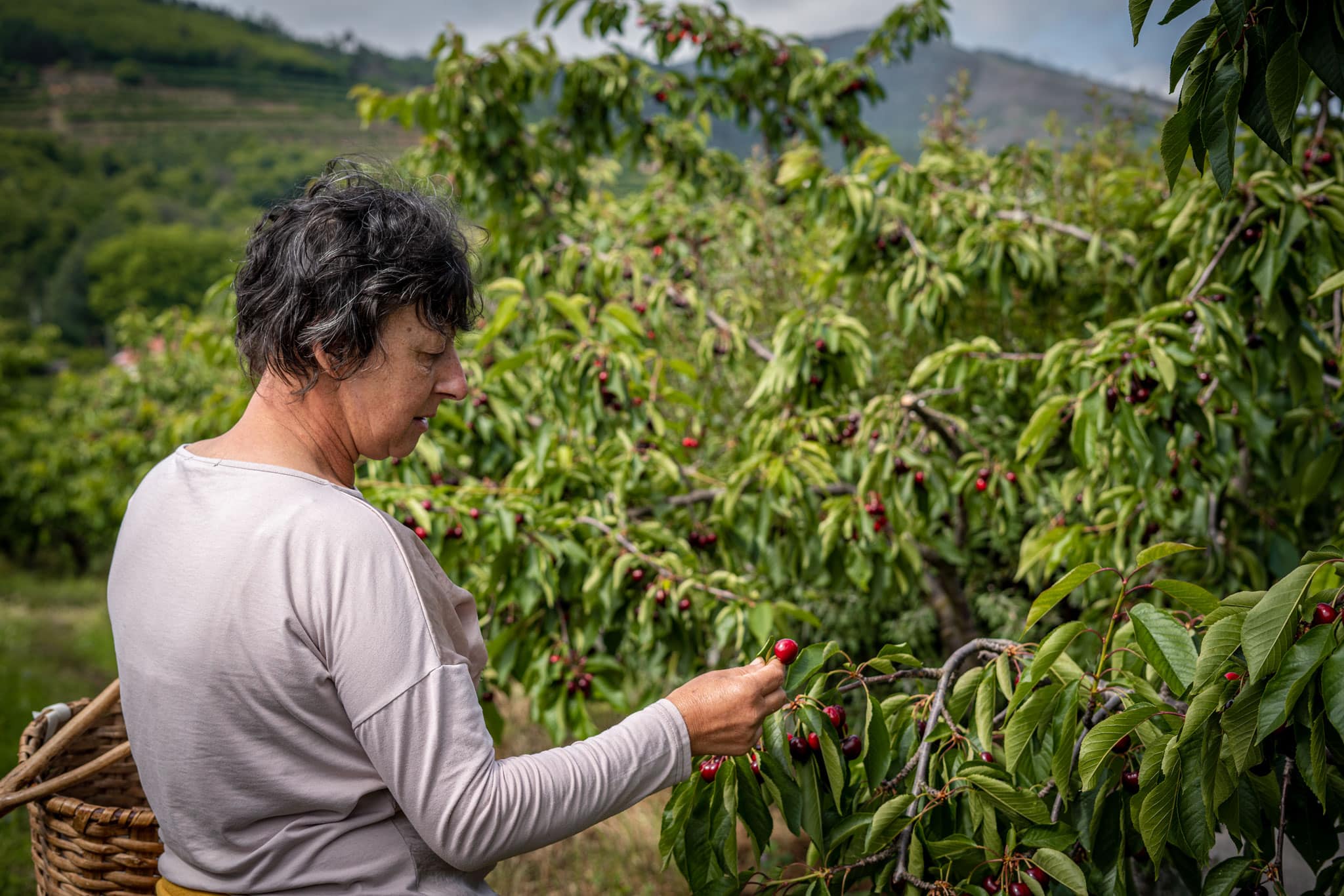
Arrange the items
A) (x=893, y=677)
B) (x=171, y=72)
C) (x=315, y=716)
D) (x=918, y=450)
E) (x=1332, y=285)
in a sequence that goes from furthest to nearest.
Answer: (x=171, y=72) < (x=918, y=450) < (x=1332, y=285) < (x=893, y=677) < (x=315, y=716)

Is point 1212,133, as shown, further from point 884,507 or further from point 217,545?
point 884,507

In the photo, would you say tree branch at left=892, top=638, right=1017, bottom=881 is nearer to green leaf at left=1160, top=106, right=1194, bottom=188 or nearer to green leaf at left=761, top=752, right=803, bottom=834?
green leaf at left=761, top=752, right=803, bottom=834

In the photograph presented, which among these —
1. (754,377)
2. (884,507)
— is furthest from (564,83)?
(884,507)

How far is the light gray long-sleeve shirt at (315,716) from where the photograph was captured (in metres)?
0.92

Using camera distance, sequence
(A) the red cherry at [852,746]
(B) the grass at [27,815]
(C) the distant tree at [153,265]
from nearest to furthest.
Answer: (A) the red cherry at [852,746] → (B) the grass at [27,815] → (C) the distant tree at [153,265]

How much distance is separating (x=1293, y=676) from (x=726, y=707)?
22.8 inches

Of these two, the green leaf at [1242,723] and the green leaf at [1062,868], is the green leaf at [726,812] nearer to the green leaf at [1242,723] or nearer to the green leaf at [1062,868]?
the green leaf at [1062,868]

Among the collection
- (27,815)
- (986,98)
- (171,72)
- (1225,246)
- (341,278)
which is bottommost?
(27,815)

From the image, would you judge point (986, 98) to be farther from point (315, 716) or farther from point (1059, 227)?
point (315, 716)

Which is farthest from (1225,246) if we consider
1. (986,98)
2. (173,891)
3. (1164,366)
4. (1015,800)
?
(986,98)

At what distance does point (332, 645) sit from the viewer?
0.92 metres

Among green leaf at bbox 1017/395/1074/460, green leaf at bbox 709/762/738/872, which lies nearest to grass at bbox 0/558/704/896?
green leaf at bbox 1017/395/1074/460

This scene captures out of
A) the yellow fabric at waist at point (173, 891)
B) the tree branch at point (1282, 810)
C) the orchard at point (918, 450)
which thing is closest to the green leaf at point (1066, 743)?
the orchard at point (918, 450)

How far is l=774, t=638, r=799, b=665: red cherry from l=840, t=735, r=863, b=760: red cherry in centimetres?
17
